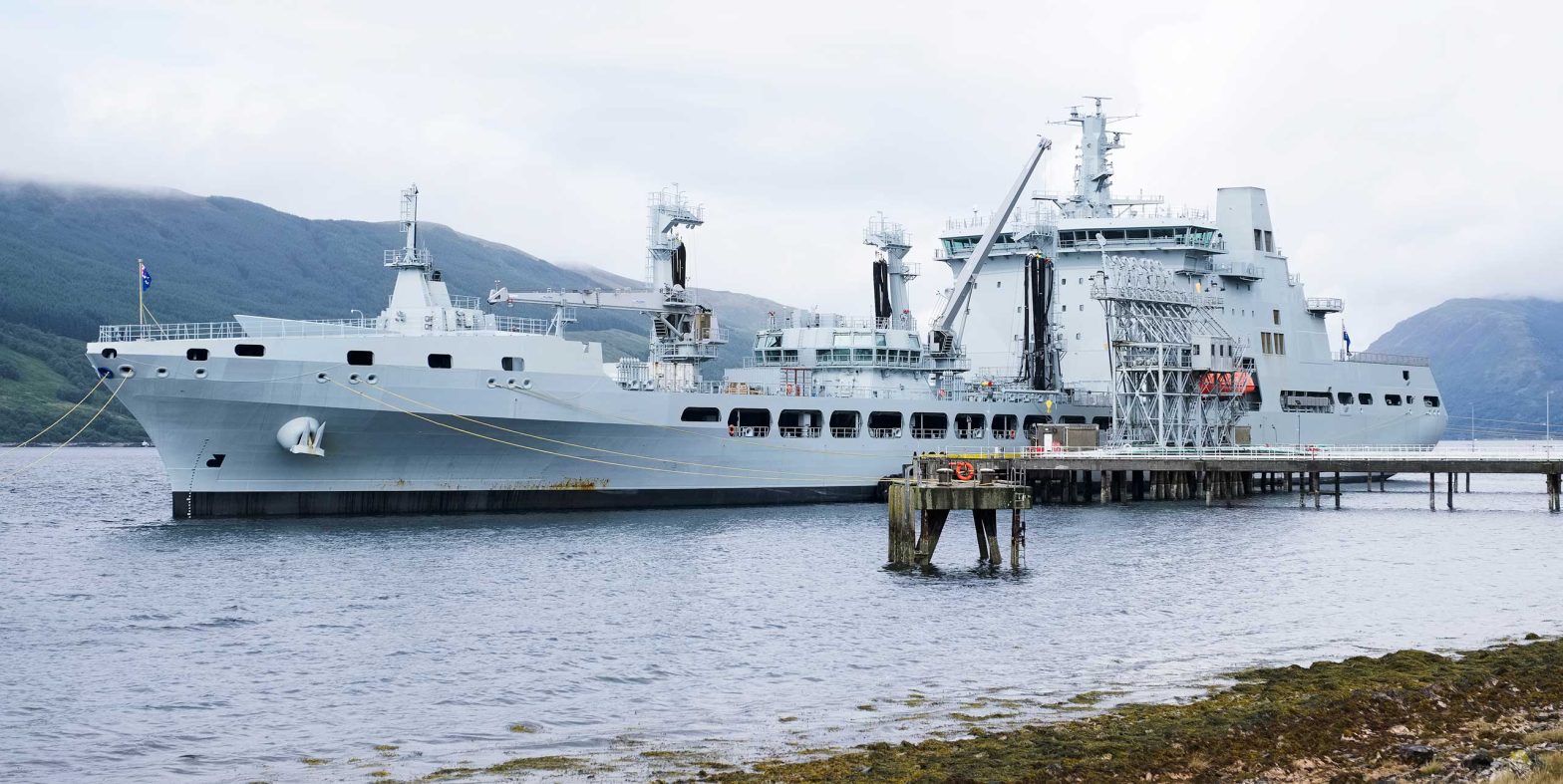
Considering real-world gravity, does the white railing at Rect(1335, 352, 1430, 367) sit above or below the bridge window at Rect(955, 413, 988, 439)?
above

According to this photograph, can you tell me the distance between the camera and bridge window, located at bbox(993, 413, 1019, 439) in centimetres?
5631

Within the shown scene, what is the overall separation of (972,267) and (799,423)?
11.3 meters

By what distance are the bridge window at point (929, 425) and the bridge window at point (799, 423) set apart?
399cm

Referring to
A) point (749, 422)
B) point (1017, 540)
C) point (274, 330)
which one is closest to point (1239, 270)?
point (749, 422)

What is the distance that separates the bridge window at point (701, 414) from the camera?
46719 mm

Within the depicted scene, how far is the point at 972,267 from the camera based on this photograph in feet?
188

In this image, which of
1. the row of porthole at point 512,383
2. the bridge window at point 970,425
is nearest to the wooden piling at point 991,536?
the row of porthole at point 512,383

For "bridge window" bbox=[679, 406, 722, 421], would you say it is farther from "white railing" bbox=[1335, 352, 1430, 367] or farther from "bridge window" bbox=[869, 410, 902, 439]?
"white railing" bbox=[1335, 352, 1430, 367]

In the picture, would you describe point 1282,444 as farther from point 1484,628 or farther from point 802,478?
point 1484,628

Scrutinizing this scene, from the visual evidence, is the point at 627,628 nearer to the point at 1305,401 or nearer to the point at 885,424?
the point at 885,424

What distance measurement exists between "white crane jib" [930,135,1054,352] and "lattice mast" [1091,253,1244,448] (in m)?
4.82

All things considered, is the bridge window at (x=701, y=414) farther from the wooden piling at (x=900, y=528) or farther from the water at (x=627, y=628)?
the wooden piling at (x=900, y=528)

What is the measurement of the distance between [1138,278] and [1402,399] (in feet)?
77.0

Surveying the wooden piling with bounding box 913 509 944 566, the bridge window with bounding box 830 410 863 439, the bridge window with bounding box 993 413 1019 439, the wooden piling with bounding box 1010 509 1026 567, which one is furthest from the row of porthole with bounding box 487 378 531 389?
the bridge window with bounding box 993 413 1019 439
